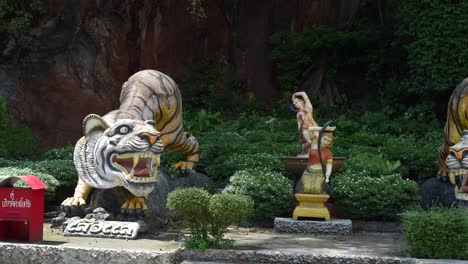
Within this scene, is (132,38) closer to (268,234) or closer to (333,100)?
(333,100)

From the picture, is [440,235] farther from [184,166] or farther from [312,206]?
[184,166]

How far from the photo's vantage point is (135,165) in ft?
34.7

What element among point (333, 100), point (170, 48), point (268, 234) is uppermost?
point (170, 48)

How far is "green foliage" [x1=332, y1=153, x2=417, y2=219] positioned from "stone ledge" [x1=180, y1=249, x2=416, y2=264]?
3.72 meters

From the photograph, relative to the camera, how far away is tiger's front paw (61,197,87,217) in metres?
11.2

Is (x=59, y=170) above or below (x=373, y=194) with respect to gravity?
above

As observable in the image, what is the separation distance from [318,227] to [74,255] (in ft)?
14.2

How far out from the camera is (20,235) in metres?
9.95

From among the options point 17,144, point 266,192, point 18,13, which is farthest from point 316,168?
point 18,13

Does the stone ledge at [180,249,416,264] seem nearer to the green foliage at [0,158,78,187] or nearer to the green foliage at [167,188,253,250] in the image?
the green foliage at [167,188,253,250]

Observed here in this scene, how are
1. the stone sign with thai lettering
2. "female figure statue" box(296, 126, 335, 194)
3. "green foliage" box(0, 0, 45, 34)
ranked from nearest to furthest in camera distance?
the stone sign with thai lettering
"female figure statue" box(296, 126, 335, 194)
"green foliage" box(0, 0, 45, 34)

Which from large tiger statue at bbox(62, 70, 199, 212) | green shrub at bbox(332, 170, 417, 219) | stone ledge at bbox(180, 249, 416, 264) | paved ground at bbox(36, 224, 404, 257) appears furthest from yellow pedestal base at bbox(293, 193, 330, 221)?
stone ledge at bbox(180, 249, 416, 264)

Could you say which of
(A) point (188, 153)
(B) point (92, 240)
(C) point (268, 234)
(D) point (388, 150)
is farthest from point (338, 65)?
(B) point (92, 240)

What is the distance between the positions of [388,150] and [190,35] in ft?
32.4
